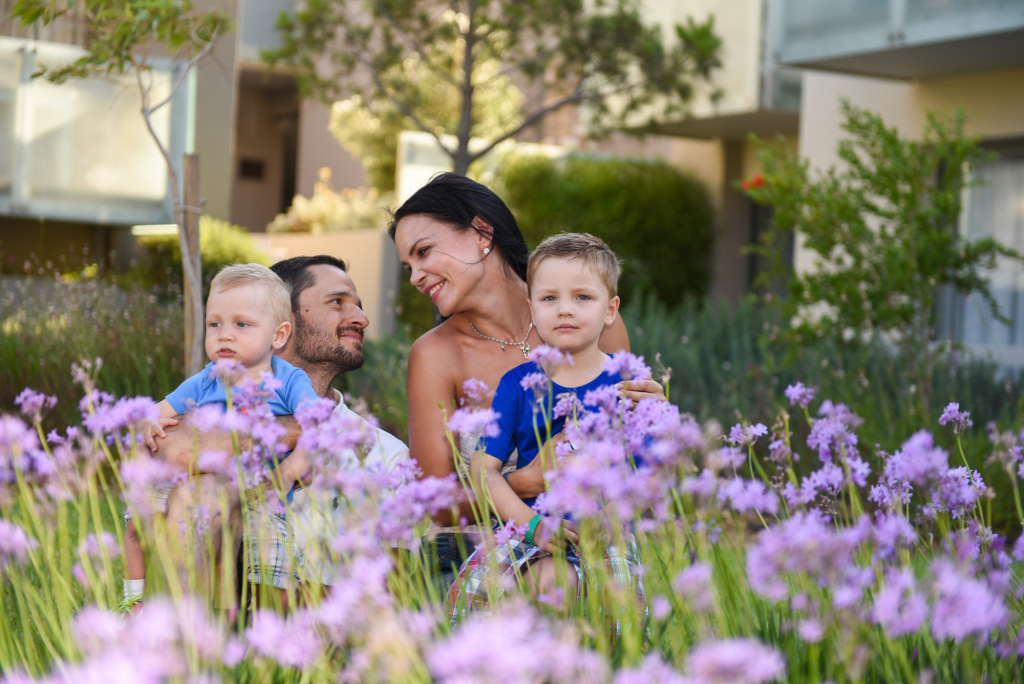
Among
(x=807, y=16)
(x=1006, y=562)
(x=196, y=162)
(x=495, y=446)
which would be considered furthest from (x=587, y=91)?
(x=1006, y=562)

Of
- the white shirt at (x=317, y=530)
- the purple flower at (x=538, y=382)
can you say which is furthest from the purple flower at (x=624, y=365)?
the white shirt at (x=317, y=530)

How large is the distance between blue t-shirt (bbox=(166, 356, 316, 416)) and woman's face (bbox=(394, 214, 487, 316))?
0.53 meters

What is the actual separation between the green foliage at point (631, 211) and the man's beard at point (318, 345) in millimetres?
10742

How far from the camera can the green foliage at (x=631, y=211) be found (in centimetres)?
1426

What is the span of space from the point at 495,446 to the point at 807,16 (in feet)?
27.7

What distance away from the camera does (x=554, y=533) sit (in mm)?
1650

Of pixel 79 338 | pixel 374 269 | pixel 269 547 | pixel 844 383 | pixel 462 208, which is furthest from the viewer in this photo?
pixel 374 269

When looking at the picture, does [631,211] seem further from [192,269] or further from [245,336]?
[245,336]

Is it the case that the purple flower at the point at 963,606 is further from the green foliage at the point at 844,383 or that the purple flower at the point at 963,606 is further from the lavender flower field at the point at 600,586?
the green foliage at the point at 844,383

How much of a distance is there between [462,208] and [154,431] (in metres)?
1.20

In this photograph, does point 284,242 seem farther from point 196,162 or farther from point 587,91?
point 196,162

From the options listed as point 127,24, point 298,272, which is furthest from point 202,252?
point 298,272

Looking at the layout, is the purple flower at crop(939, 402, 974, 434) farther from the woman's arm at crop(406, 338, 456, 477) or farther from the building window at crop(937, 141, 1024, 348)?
the building window at crop(937, 141, 1024, 348)

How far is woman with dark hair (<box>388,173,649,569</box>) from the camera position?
308 cm
